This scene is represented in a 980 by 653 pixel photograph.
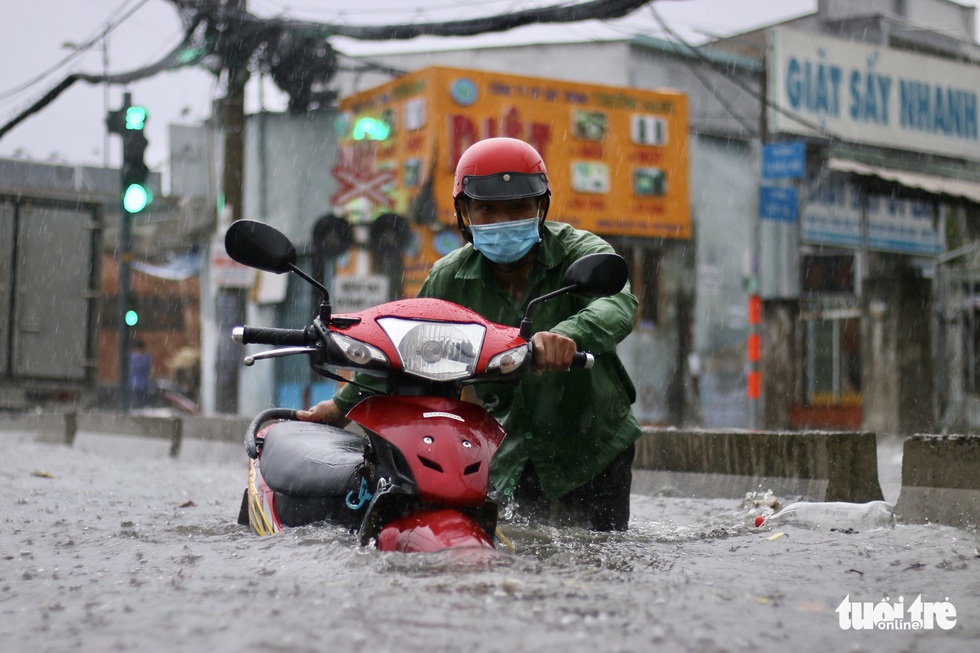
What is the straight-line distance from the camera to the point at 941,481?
17.3 feet

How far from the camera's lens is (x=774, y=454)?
20.7 feet

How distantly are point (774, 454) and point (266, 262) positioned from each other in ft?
12.4

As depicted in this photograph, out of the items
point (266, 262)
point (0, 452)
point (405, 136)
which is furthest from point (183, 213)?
point (266, 262)

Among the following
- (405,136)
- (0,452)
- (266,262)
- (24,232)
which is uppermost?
(405,136)

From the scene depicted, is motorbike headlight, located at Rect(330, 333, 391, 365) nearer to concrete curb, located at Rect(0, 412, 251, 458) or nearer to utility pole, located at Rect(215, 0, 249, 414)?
concrete curb, located at Rect(0, 412, 251, 458)

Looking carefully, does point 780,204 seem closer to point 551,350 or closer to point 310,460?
point 310,460

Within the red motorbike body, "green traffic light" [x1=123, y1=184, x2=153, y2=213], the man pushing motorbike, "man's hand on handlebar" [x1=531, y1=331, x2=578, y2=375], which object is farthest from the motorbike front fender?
"green traffic light" [x1=123, y1=184, x2=153, y2=213]

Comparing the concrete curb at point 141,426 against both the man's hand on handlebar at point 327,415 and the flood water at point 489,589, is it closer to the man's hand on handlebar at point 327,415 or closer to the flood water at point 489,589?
the flood water at point 489,589

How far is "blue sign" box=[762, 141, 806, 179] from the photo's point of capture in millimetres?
17219

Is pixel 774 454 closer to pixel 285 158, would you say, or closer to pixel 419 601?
pixel 419 601

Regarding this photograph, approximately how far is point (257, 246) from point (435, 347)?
59 cm

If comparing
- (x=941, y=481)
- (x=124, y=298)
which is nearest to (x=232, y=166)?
(x=124, y=298)

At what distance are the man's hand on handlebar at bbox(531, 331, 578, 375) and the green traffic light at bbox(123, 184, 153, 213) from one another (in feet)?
40.1

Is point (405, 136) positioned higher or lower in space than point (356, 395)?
higher
